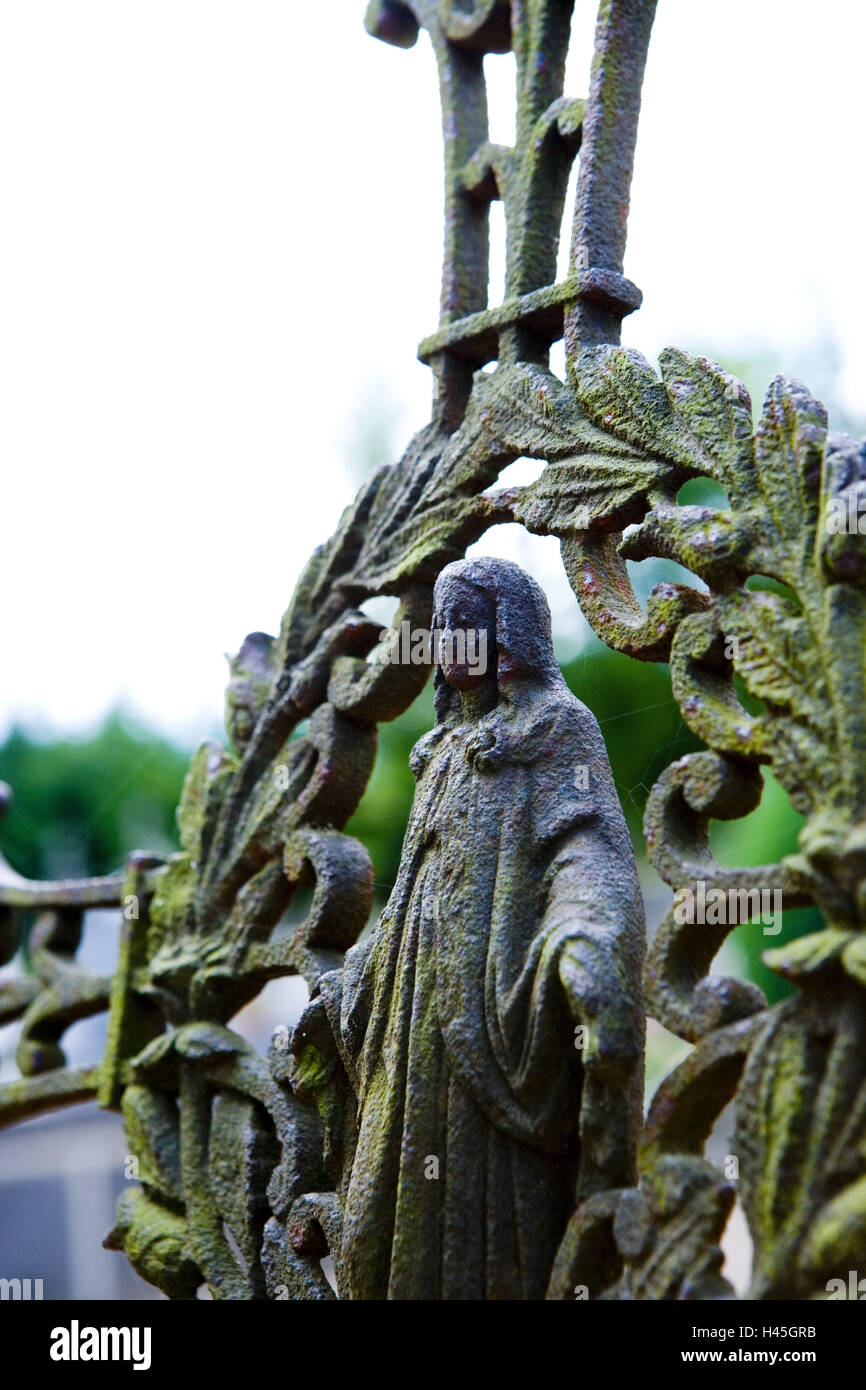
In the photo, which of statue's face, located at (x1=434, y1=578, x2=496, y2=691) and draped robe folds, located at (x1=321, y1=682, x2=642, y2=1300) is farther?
statue's face, located at (x1=434, y1=578, x2=496, y2=691)

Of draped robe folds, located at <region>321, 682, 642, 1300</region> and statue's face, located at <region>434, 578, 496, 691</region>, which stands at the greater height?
statue's face, located at <region>434, 578, 496, 691</region>

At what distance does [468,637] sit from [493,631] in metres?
0.04

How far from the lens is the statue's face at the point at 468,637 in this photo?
2.16 metres

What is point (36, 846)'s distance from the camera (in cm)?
664

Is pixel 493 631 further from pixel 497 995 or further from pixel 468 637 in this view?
pixel 497 995

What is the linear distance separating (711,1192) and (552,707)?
0.71 m

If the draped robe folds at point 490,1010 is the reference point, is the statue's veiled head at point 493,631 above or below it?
above

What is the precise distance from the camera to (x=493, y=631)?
216 centimetres

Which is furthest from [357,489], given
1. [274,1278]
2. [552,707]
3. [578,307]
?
[274,1278]

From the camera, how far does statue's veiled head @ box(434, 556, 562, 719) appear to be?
2.14 metres

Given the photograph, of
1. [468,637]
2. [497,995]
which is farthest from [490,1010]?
[468,637]

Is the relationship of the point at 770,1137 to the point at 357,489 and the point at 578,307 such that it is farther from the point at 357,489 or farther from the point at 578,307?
the point at 357,489

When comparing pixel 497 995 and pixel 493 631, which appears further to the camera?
pixel 493 631

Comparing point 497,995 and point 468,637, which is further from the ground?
point 468,637
